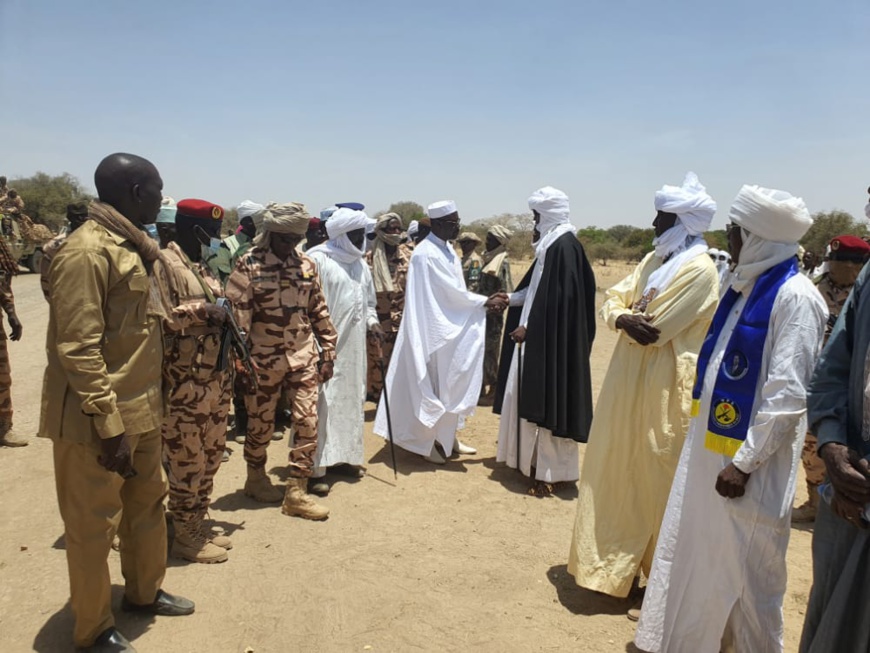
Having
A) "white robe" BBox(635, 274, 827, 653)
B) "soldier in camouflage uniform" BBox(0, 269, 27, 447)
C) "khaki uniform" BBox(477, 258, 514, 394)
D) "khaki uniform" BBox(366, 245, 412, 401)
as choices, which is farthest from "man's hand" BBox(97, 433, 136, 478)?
"khaki uniform" BBox(477, 258, 514, 394)

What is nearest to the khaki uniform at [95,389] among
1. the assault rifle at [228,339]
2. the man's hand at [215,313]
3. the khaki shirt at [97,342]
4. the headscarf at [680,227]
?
the khaki shirt at [97,342]

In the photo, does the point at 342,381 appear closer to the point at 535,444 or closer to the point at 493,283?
the point at 535,444

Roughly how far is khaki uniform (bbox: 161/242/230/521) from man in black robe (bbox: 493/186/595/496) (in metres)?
2.31

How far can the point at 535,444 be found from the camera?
17.9ft

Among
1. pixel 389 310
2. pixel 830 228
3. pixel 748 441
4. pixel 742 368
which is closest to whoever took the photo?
pixel 748 441

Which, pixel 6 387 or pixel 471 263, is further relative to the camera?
pixel 471 263

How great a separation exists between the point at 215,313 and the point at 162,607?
1570 mm

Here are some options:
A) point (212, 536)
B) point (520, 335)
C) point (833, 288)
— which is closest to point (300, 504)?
point (212, 536)

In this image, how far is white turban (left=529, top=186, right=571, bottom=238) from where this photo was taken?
17.1ft

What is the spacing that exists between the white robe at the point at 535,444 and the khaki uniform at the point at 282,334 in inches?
62.8

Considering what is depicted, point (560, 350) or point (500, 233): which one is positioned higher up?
point (500, 233)

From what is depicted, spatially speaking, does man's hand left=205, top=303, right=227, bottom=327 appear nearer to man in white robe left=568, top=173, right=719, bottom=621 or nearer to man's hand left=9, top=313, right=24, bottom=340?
man in white robe left=568, top=173, right=719, bottom=621

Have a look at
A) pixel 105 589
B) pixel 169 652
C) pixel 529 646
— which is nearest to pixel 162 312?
pixel 105 589

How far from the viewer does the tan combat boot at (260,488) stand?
16.5ft
